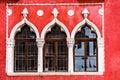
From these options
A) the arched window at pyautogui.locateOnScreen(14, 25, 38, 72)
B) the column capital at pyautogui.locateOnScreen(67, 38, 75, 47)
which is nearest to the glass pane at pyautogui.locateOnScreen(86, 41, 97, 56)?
the column capital at pyautogui.locateOnScreen(67, 38, 75, 47)

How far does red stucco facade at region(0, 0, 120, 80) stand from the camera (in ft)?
51.3

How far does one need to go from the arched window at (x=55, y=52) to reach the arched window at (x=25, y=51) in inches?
15.2

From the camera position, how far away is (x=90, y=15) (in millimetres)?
15844

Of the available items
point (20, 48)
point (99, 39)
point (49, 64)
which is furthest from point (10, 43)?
point (99, 39)

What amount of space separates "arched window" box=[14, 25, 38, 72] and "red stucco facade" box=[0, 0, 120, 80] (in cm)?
32

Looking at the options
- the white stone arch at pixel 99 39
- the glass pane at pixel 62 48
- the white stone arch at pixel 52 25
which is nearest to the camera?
the white stone arch at pixel 99 39

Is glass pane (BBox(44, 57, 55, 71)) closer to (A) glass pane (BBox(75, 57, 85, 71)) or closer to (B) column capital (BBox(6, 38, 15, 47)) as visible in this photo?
(A) glass pane (BBox(75, 57, 85, 71))

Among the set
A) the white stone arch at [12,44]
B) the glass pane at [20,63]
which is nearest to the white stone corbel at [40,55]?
the white stone arch at [12,44]

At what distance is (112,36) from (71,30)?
4.46 feet

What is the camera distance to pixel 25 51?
15844 mm

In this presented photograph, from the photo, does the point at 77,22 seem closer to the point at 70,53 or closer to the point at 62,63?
the point at 70,53

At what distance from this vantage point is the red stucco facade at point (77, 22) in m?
15.6

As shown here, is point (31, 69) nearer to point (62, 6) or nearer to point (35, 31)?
point (35, 31)

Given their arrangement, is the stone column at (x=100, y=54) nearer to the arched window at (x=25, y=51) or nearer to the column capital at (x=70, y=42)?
the column capital at (x=70, y=42)
